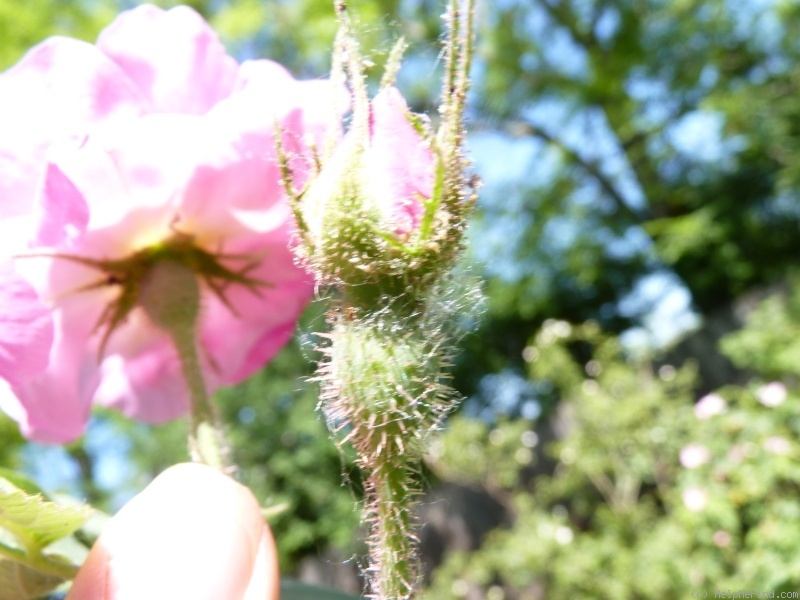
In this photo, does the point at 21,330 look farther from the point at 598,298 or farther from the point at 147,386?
the point at 598,298

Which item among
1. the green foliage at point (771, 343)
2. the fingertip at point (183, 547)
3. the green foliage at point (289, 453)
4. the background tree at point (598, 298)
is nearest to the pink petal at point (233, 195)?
the fingertip at point (183, 547)

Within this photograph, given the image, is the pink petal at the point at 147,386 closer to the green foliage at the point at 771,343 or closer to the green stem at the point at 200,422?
the green stem at the point at 200,422

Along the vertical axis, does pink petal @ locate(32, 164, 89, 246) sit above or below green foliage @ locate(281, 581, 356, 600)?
above

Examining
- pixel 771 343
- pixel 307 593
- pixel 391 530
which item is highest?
pixel 391 530

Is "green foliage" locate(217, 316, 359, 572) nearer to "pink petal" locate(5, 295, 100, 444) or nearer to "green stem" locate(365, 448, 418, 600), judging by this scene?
"pink petal" locate(5, 295, 100, 444)

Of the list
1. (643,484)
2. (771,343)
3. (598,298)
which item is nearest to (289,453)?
(643,484)

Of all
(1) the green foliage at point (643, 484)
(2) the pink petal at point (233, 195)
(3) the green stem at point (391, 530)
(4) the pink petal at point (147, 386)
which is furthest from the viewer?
(1) the green foliage at point (643, 484)

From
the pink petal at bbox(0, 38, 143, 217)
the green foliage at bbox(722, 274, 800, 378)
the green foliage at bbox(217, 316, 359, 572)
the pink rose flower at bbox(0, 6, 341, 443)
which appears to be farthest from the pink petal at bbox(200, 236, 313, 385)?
the green foliage at bbox(217, 316, 359, 572)
